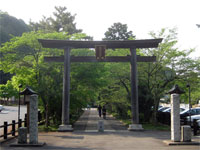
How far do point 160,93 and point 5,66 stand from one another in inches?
506

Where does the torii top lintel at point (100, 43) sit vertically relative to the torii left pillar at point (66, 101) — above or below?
above

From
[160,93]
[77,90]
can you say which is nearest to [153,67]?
[160,93]

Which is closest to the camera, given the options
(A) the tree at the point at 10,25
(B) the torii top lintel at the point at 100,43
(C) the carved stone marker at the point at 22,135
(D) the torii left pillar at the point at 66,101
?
(C) the carved stone marker at the point at 22,135

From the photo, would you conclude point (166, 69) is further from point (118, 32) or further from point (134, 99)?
point (118, 32)

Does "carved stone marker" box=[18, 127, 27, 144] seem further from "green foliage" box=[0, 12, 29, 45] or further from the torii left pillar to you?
"green foliage" box=[0, 12, 29, 45]

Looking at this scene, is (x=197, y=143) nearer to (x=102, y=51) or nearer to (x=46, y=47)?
(x=102, y=51)

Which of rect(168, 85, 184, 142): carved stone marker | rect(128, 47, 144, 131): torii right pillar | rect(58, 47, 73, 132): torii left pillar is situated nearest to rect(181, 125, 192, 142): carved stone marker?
rect(168, 85, 184, 142): carved stone marker

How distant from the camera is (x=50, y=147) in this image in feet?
37.8

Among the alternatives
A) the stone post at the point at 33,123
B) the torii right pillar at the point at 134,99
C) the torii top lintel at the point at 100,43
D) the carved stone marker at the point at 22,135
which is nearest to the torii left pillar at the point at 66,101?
the torii top lintel at the point at 100,43

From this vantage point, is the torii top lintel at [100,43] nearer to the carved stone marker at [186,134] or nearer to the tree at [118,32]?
the carved stone marker at [186,134]

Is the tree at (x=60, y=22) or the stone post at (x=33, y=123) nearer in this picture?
the stone post at (x=33, y=123)

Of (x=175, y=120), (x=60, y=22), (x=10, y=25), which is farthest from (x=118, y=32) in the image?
(x=175, y=120)

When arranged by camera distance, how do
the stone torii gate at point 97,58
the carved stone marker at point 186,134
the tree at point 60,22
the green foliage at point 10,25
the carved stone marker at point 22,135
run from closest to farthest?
the carved stone marker at point 22,135, the carved stone marker at point 186,134, the stone torii gate at point 97,58, the tree at point 60,22, the green foliage at point 10,25

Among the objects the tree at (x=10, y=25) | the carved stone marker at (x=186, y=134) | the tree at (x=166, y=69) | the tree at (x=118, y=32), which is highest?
the tree at (x=10, y=25)
